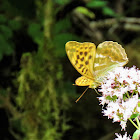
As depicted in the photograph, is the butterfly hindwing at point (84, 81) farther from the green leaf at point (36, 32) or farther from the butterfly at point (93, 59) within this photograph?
the green leaf at point (36, 32)

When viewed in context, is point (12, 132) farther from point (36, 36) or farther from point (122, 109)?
point (122, 109)

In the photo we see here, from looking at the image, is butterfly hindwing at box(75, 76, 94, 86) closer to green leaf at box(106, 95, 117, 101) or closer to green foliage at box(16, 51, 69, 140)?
green leaf at box(106, 95, 117, 101)

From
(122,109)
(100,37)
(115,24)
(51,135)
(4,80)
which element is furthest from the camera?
(115,24)

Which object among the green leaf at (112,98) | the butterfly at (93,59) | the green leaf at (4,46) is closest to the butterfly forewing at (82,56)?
the butterfly at (93,59)

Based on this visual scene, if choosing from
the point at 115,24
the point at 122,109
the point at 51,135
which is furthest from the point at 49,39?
the point at 122,109

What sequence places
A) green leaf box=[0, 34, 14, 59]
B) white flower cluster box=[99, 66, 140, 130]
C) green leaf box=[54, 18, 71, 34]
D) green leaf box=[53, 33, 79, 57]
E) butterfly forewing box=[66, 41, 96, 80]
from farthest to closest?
green leaf box=[54, 18, 71, 34] < green leaf box=[53, 33, 79, 57] < green leaf box=[0, 34, 14, 59] < butterfly forewing box=[66, 41, 96, 80] < white flower cluster box=[99, 66, 140, 130]

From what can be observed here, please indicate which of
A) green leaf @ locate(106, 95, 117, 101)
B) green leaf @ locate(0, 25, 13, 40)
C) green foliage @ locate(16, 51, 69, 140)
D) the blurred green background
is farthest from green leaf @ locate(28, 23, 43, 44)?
green leaf @ locate(106, 95, 117, 101)

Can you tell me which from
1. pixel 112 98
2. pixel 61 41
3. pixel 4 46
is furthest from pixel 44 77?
pixel 112 98
